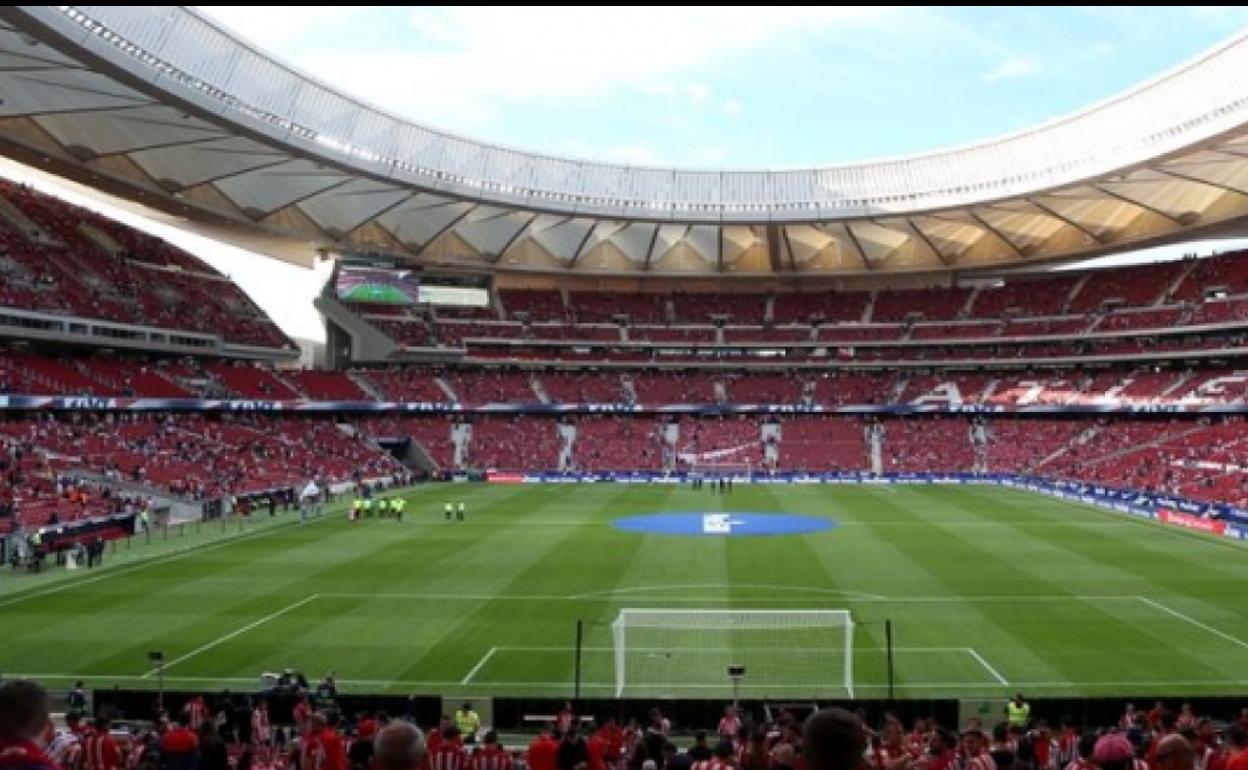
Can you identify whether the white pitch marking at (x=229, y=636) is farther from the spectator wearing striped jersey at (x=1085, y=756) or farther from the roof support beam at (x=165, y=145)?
the roof support beam at (x=165, y=145)

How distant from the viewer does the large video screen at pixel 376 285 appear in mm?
70312

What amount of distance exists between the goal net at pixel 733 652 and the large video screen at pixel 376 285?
50785 mm

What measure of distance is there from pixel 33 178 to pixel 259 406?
1784 centimetres

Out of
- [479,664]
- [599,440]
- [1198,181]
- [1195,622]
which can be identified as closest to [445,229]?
[599,440]

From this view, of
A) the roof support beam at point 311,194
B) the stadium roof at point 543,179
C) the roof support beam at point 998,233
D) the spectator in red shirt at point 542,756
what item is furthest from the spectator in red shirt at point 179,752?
the roof support beam at point 998,233

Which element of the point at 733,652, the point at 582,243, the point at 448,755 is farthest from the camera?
the point at 582,243

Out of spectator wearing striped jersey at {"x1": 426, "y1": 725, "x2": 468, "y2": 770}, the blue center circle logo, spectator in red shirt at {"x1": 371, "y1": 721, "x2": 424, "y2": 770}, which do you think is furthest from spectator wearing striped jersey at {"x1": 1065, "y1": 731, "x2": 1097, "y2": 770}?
the blue center circle logo

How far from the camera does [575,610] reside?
26094 millimetres

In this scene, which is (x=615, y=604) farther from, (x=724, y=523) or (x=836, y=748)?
(x=836, y=748)

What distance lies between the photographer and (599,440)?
240 ft

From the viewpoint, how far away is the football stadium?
54.3 ft

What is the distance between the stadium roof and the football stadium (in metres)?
0.29

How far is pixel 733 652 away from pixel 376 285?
177ft

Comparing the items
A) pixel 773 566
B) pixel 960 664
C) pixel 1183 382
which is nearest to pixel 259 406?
pixel 773 566
